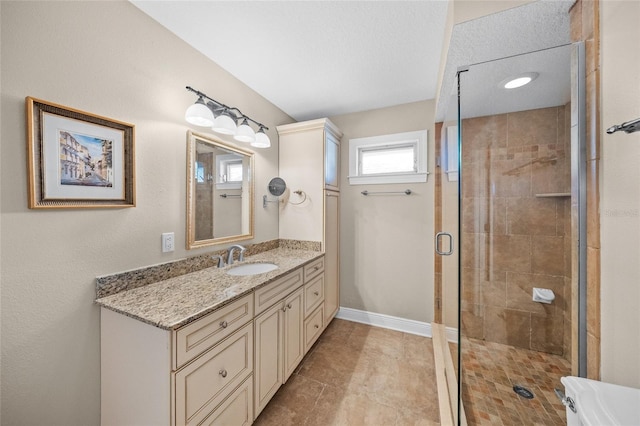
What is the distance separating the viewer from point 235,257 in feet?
6.15

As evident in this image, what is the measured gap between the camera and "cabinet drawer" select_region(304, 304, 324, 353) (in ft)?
6.11

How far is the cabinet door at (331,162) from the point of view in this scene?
229 centimetres

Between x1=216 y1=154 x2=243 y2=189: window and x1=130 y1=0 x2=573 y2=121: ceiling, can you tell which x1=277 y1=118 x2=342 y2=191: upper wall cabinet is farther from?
x1=216 y1=154 x2=243 y2=189: window

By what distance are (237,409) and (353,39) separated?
89.9 inches

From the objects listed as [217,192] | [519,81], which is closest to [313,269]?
[217,192]

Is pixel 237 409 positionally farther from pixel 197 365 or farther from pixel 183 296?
pixel 183 296

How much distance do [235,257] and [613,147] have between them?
2.15 metres

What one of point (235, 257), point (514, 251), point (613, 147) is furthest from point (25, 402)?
point (514, 251)

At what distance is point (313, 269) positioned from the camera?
2004 millimetres

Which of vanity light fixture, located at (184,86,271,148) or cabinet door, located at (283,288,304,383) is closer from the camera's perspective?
vanity light fixture, located at (184,86,271,148)

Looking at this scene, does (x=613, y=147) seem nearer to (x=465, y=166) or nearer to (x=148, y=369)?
(x=465, y=166)

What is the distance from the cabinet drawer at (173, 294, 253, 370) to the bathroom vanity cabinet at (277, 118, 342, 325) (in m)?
1.19

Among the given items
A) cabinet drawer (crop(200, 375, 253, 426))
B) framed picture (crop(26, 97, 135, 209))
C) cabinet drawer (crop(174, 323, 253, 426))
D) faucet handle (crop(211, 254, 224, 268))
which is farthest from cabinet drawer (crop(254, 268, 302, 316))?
framed picture (crop(26, 97, 135, 209))

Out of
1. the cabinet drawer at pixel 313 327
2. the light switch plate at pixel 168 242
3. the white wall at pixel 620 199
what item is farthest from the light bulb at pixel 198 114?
the white wall at pixel 620 199
